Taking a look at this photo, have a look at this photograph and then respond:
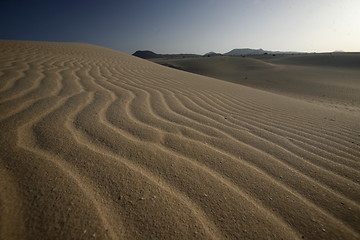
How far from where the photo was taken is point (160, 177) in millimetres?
1005

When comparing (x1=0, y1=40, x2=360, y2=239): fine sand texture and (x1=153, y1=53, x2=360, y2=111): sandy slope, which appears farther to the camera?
(x1=153, y1=53, x2=360, y2=111): sandy slope

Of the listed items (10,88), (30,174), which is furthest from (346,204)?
(10,88)

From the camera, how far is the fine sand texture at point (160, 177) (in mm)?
A: 746

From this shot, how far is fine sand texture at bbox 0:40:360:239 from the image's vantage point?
0.75 metres

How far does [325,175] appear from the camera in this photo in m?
1.18

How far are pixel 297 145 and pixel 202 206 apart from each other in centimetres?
123

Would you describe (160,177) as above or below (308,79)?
below

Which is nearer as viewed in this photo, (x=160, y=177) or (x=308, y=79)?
(x=160, y=177)

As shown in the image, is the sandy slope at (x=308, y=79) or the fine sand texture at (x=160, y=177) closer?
the fine sand texture at (x=160, y=177)

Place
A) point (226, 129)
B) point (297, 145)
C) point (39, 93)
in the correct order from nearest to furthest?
point (297, 145)
point (226, 129)
point (39, 93)

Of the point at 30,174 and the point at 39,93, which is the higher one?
the point at 39,93

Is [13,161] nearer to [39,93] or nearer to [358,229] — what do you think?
[39,93]

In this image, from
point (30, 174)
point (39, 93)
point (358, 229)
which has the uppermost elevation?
point (39, 93)

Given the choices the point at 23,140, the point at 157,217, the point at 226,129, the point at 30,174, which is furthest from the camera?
the point at 226,129
